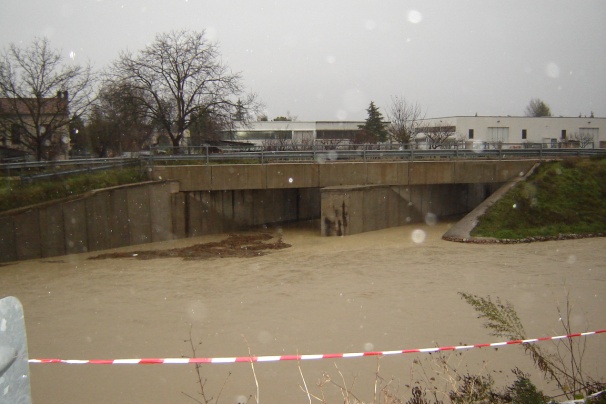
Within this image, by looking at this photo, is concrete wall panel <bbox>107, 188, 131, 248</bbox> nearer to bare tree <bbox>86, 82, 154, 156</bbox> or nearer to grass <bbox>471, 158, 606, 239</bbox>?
bare tree <bbox>86, 82, 154, 156</bbox>

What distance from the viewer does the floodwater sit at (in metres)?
6.60

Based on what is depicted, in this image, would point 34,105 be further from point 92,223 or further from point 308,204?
point 308,204

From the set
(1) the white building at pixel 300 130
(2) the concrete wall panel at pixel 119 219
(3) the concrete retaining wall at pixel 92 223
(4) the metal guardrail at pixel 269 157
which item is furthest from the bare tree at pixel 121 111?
(1) the white building at pixel 300 130

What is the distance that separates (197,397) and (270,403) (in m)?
0.94

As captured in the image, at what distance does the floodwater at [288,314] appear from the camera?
21.6 feet

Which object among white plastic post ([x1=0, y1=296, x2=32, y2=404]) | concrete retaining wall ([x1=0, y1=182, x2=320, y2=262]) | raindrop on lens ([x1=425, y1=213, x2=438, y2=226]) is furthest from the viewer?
raindrop on lens ([x1=425, y1=213, x2=438, y2=226])

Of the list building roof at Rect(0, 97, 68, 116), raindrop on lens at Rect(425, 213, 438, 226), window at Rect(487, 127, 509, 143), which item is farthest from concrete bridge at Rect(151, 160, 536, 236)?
window at Rect(487, 127, 509, 143)

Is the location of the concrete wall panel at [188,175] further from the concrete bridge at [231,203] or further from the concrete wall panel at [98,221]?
the concrete wall panel at [98,221]

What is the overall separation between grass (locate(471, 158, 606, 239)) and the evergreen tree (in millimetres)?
33641

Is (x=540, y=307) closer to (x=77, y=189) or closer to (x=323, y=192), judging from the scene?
(x=323, y=192)

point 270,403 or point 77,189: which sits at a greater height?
point 77,189

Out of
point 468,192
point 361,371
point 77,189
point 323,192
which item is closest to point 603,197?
point 468,192

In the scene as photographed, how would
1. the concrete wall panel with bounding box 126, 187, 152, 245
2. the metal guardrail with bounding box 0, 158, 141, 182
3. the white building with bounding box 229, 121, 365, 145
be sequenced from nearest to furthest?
the metal guardrail with bounding box 0, 158, 141, 182 < the concrete wall panel with bounding box 126, 187, 152, 245 < the white building with bounding box 229, 121, 365, 145

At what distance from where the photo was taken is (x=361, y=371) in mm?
6785
